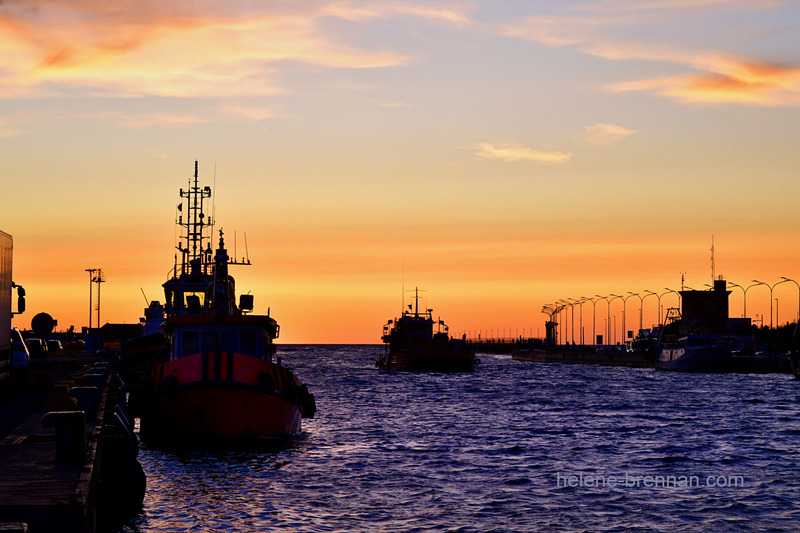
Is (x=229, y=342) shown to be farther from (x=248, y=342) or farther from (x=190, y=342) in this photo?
(x=190, y=342)

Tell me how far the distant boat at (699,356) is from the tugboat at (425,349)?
27.7 metres

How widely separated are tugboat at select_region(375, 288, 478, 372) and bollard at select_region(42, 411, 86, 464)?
10313cm

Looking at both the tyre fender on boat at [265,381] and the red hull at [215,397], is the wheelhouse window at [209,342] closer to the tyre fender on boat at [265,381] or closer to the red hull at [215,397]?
the red hull at [215,397]

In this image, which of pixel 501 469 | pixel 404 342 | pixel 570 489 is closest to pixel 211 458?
pixel 501 469

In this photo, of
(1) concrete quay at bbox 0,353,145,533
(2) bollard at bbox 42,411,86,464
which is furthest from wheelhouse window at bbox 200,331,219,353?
(2) bollard at bbox 42,411,86,464

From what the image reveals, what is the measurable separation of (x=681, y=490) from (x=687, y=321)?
164686mm

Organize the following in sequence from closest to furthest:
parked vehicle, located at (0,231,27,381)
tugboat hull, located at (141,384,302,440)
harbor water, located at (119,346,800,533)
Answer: harbor water, located at (119,346,800,533) → parked vehicle, located at (0,231,27,381) → tugboat hull, located at (141,384,302,440)

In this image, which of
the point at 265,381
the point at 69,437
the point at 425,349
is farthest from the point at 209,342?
the point at 425,349

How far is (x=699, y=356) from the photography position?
125 metres

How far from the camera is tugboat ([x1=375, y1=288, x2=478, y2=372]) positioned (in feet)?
393

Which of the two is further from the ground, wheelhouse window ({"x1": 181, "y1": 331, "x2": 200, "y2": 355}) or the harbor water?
wheelhouse window ({"x1": 181, "y1": 331, "x2": 200, "y2": 355})

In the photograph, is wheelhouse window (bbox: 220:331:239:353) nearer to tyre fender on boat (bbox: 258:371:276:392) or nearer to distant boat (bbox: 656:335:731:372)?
tyre fender on boat (bbox: 258:371:276:392)

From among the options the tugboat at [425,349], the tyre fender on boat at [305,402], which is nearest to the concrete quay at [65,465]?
the tyre fender on boat at [305,402]

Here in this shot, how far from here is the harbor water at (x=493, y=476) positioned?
23281 millimetres
